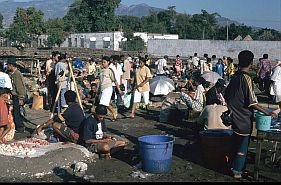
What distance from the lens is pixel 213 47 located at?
1923 inches

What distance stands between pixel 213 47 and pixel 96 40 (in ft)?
74.7

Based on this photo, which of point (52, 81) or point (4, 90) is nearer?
point (4, 90)

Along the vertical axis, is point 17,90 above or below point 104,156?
above

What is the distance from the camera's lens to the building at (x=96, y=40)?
206 feet

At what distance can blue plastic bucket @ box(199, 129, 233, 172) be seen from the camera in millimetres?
7797

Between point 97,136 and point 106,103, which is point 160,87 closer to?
point 106,103

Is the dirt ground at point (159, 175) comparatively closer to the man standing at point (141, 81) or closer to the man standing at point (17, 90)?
the man standing at point (17, 90)

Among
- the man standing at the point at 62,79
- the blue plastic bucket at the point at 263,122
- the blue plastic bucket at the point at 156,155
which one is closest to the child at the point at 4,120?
the man standing at the point at 62,79

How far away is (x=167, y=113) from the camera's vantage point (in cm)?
1251

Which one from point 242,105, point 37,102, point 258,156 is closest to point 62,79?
point 37,102

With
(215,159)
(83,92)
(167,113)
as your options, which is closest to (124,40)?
(83,92)

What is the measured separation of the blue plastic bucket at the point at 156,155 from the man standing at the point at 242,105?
44.1 inches

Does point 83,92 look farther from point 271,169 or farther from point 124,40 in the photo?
point 124,40

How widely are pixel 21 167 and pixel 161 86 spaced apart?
888 centimetres
